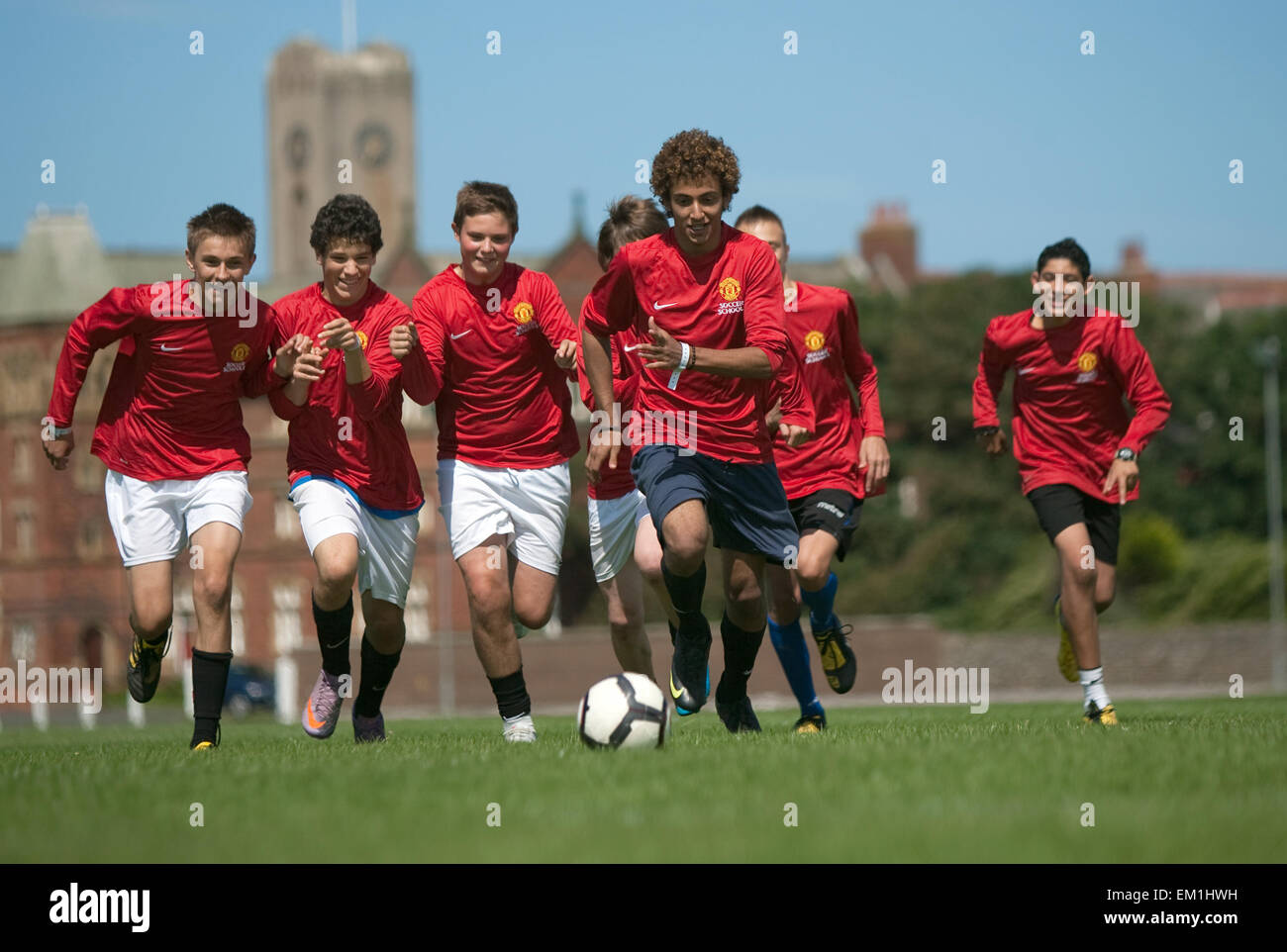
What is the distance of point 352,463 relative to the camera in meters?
9.39

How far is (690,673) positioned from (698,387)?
4.84ft

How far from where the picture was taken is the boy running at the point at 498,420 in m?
9.16

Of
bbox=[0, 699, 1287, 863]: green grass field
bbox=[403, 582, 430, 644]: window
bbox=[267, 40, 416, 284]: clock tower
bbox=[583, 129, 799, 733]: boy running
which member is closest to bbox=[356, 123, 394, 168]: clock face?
bbox=[267, 40, 416, 284]: clock tower

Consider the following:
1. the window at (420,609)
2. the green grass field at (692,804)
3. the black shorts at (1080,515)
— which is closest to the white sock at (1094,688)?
the black shorts at (1080,515)

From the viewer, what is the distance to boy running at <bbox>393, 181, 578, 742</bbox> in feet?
30.1

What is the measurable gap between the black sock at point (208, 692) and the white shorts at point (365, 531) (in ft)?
2.63

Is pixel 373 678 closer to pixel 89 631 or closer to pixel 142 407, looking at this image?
pixel 142 407

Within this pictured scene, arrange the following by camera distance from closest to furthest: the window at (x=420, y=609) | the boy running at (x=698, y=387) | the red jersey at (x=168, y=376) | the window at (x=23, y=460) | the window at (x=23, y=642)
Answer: the boy running at (x=698, y=387) < the red jersey at (x=168, y=376) < the window at (x=420, y=609) < the window at (x=23, y=642) < the window at (x=23, y=460)

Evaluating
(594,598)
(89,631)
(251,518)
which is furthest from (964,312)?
(89,631)

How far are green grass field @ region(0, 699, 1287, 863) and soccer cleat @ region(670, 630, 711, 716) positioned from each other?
3.09ft

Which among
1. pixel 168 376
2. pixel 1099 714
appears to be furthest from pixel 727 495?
pixel 168 376

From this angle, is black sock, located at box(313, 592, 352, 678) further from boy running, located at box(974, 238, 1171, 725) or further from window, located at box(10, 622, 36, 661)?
window, located at box(10, 622, 36, 661)

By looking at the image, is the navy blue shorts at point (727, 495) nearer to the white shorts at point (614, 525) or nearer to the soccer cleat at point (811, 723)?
the soccer cleat at point (811, 723)

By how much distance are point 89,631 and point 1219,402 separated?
50173 mm
